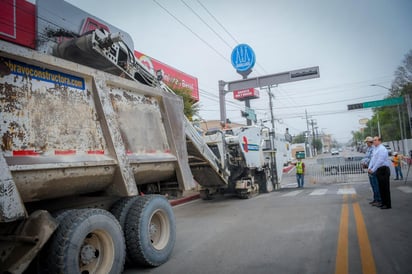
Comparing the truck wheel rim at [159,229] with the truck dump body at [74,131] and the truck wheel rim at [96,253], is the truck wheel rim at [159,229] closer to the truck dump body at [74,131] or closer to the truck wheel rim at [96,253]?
the truck dump body at [74,131]

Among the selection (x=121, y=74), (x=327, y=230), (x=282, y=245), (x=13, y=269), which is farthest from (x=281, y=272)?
(x=121, y=74)

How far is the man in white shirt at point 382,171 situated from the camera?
7.55 meters

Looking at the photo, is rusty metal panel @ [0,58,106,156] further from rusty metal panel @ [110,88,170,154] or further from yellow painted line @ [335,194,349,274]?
yellow painted line @ [335,194,349,274]

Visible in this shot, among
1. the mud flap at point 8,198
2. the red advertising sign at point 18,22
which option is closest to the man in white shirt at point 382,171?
the mud flap at point 8,198

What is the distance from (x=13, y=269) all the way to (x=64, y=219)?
2.02 feet

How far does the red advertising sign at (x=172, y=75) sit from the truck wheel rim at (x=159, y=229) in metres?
12.8

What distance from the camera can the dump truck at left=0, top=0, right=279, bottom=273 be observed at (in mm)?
3096

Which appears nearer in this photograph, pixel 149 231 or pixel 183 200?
pixel 149 231

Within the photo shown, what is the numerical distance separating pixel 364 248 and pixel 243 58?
21529 millimetres

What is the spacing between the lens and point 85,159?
12.3ft

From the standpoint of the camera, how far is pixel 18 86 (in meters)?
3.27

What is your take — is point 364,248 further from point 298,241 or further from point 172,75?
point 172,75

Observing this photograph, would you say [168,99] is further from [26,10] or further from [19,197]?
[26,10]

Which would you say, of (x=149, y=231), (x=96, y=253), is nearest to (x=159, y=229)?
(x=149, y=231)
